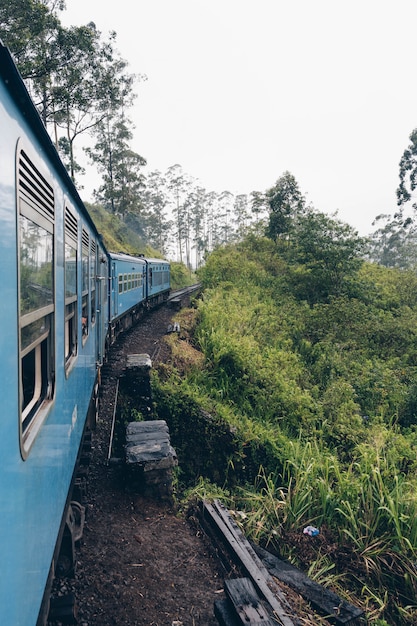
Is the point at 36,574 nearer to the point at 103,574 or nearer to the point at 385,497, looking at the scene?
the point at 103,574

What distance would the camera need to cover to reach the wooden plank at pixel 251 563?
3748mm

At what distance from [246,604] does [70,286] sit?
111 inches

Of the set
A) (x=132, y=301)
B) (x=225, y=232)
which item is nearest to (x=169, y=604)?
(x=132, y=301)

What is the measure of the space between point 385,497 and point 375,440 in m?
2.35

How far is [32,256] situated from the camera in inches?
73.1

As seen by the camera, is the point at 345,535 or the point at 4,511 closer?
the point at 4,511

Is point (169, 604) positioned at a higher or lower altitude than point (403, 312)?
lower

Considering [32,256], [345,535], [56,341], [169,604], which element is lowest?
[345,535]

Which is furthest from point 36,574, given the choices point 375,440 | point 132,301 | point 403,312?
point 403,312

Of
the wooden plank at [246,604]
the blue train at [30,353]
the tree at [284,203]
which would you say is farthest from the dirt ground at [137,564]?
the tree at [284,203]

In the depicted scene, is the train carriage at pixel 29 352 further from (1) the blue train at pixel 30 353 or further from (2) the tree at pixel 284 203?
(2) the tree at pixel 284 203

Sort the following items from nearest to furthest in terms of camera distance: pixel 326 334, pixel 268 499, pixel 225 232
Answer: pixel 268 499, pixel 326 334, pixel 225 232

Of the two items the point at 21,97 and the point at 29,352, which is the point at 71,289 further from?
the point at 21,97

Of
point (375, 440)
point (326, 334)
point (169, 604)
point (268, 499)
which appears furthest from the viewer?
point (326, 334)
